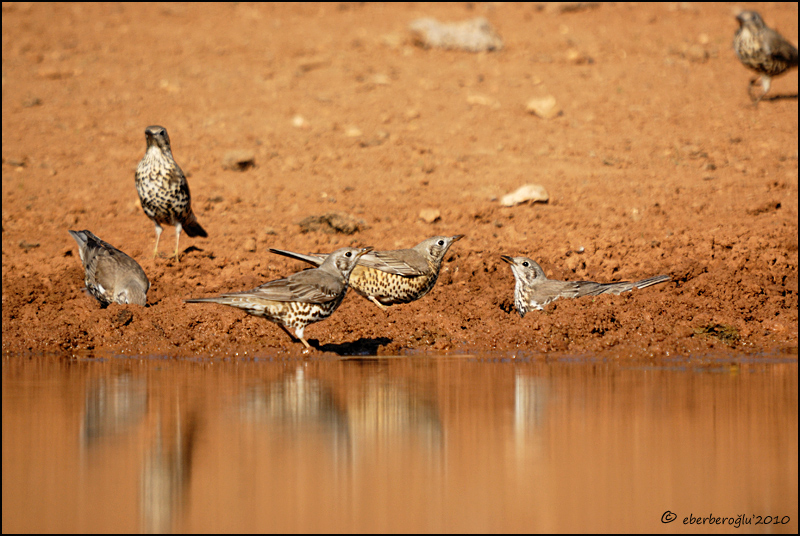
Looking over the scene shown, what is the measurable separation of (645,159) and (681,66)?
507 cm

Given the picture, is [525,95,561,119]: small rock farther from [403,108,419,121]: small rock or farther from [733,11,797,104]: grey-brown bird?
[733,11,797,104]: grey-brown bird

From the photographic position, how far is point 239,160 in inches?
578

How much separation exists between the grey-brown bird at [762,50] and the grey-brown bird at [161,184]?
420 inches

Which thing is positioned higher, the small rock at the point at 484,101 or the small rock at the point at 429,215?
the small rock at the point at 484,101

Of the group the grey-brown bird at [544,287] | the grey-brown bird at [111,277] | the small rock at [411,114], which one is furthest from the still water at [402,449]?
the small rock at [411,114]

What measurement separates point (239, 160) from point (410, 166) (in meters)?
2.73

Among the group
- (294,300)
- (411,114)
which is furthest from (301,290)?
(411,114)

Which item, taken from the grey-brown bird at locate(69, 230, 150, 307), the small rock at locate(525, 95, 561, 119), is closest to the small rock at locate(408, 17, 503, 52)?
the small rock at locate(525, 95, 561, 119)

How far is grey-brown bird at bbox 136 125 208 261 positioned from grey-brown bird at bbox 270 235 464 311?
8.31 feet

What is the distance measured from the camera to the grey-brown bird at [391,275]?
→ 970cm

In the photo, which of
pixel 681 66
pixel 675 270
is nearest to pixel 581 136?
pixel 681 66

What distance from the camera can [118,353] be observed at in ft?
29.1

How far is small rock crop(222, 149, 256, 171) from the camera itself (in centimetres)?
1469

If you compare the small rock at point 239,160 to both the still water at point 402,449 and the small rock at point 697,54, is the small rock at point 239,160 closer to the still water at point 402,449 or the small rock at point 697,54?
the still water at point 402,449
